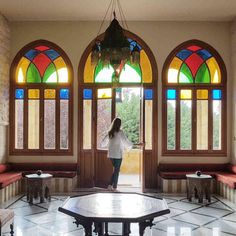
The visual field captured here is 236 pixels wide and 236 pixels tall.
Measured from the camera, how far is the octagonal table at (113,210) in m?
3.56

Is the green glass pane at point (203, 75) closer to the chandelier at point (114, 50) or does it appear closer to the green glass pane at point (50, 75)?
the green glass pane at point (50, 75)

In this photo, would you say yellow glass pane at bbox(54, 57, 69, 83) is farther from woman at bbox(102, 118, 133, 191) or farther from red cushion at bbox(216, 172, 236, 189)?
red cushion at bbox(216, 172, 236, 189)

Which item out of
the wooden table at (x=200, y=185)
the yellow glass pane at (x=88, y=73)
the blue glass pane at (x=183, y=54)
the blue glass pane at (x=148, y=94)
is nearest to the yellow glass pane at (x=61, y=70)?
the yellow glass pane at (x=88, y=73)

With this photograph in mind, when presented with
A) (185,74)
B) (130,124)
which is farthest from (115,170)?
(130,124)

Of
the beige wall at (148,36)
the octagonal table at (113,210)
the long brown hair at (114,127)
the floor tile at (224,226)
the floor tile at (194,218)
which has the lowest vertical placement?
the floor tile at (224,226)

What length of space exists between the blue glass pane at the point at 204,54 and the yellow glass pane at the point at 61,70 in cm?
297

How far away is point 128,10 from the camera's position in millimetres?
7094

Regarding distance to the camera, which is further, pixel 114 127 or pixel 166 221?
pixel 114 127

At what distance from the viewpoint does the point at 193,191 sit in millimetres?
6633

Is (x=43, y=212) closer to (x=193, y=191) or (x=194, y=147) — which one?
(x=193, y=191)

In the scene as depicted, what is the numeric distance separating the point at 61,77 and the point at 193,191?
12.1 ft

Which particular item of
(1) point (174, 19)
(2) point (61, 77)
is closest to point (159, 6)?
(1) point (174, 19)

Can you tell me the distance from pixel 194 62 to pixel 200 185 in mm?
2812

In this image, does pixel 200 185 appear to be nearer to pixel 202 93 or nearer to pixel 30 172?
pixel 202 93
